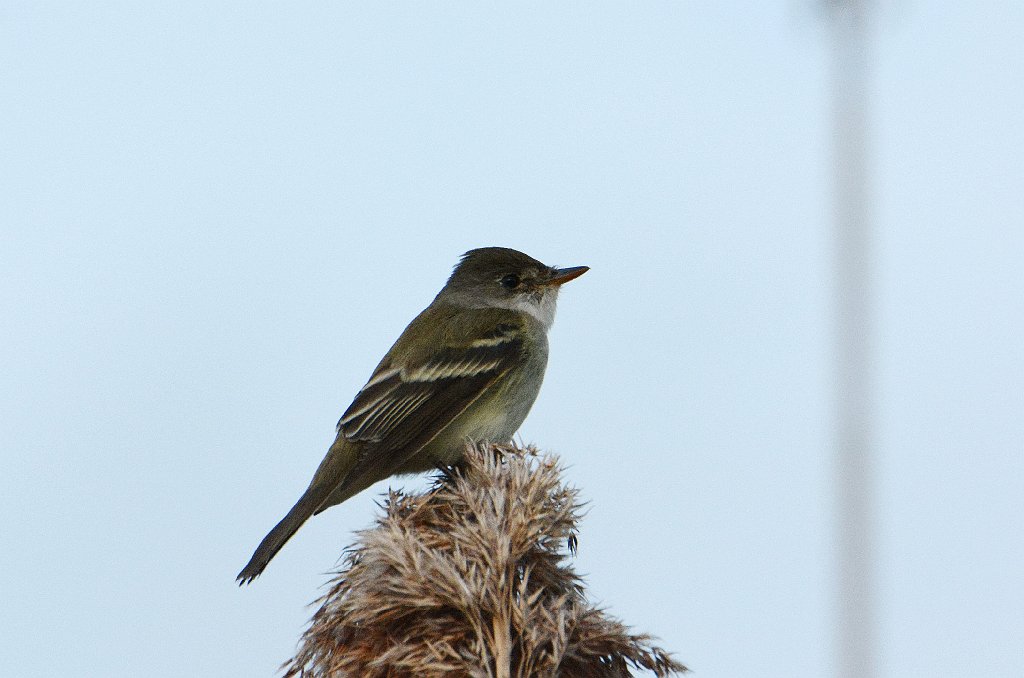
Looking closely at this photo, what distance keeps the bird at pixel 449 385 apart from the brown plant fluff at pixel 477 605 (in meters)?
2.15

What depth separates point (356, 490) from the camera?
22.7 ft

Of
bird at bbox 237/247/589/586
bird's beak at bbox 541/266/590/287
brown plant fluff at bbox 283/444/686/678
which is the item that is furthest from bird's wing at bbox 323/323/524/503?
brown plant fluff at bbox 283/444/686/678

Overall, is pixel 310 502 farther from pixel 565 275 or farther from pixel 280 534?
pixel 565 275

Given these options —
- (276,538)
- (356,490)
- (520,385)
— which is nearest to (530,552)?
(276,538)

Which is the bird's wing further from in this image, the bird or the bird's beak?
the bird's beak

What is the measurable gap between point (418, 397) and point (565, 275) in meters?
1.89

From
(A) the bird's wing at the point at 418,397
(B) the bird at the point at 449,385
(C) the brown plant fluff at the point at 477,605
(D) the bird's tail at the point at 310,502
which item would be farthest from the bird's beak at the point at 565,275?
(C) the brown plant fluff at the point at 477,605

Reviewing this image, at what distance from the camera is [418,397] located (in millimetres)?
7277

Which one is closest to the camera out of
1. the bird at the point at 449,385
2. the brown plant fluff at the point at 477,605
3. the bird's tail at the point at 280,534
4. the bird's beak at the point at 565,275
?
the brown plant fluff at the point at 477,605

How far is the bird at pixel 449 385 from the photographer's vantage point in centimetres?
691

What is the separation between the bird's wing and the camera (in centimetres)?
694

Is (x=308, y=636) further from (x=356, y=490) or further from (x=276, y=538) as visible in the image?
(x=356, y=490)

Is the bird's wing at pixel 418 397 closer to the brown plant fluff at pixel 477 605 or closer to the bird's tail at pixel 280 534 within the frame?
the bird's tail at pixel 280 534

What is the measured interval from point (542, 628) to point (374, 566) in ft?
2.21
